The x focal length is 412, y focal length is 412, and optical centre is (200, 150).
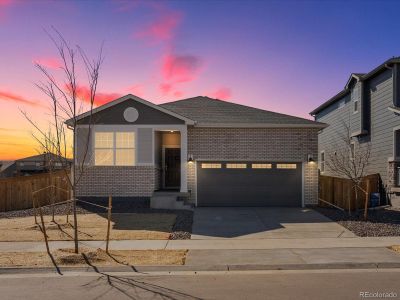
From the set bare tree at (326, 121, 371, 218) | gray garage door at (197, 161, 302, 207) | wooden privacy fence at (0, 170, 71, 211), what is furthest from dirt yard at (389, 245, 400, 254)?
wooden privacy fence at (0, 170, 71, 211)

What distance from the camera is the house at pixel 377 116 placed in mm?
19489

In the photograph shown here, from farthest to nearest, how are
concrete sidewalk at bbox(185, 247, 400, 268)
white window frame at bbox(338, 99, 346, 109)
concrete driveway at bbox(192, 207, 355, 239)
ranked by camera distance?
white window frame at bbox(338, 99, 346, 109) < concrete driveway at bbox(192, 207, 355, 239) < concrete sidewalk at bbox(185, 247, 400, 268)

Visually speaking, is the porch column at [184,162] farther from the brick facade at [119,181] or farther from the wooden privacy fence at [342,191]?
the wooden privacy fence at [342,191]

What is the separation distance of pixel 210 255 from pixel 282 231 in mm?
4461

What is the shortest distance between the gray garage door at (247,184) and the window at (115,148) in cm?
348

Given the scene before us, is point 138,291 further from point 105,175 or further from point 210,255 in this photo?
point 105,175

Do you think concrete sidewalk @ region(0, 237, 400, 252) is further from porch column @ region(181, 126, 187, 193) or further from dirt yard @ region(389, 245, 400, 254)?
porch column @ region(181, 126, 187, 193)

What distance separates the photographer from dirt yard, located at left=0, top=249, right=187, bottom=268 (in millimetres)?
9258

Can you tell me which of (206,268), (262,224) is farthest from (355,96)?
(206,268)

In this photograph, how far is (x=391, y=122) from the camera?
19.9m

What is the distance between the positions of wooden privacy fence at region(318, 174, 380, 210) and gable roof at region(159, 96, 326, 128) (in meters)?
→ 2.96

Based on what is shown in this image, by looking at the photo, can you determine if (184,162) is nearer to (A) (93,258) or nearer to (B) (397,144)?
(B) (397,144)

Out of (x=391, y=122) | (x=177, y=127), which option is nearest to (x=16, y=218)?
(x=177, y=127)
